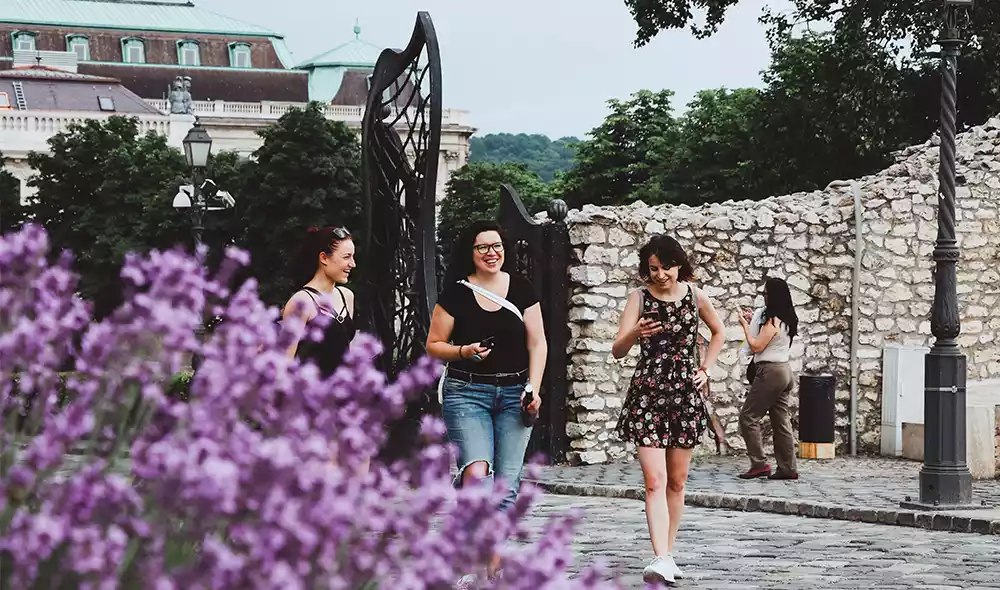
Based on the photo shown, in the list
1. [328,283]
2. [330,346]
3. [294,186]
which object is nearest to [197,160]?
[328,283]

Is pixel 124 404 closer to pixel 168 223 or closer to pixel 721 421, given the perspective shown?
pixel 721 421

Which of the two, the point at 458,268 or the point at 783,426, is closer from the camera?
the point at 458,268

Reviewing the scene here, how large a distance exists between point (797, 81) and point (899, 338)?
1842 cm

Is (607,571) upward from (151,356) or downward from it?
downward

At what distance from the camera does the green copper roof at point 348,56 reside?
121 metres

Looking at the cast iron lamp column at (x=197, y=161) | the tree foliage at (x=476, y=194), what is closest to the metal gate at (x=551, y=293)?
the cast iron lamp column at (x=197, y=161)

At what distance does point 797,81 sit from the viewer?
117 feet

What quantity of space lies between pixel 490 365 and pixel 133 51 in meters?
116

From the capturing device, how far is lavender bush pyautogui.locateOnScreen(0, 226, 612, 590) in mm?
2584

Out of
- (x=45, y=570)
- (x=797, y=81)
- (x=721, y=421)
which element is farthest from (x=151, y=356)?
(x=797, y=81)

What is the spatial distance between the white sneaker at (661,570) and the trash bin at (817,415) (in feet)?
26.2

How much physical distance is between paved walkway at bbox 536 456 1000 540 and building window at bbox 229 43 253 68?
350ft

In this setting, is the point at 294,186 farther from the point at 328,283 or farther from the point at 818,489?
the point at 328,283

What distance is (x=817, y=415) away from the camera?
16.9 metres
